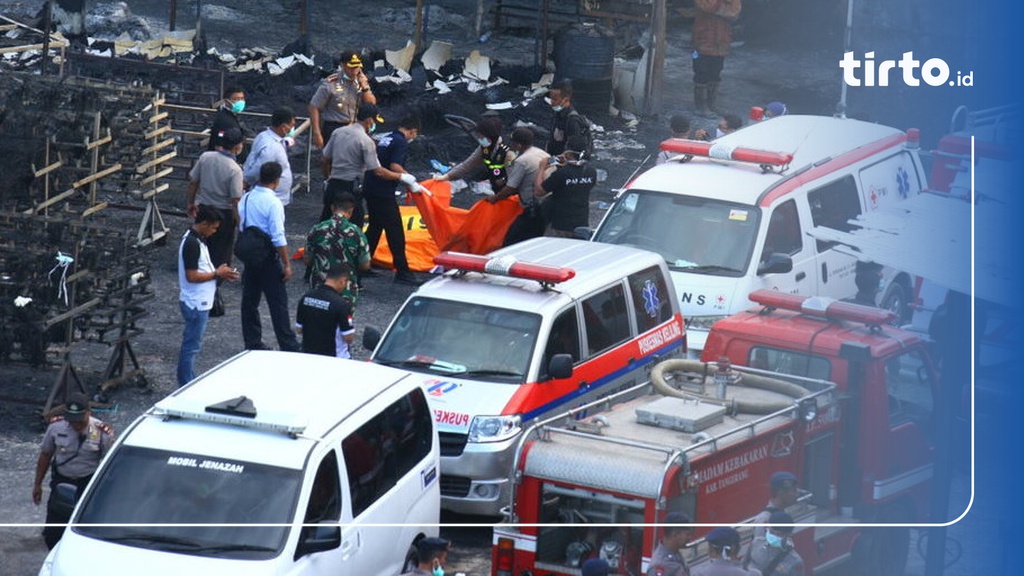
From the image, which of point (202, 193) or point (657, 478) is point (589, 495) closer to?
point (657, 478)

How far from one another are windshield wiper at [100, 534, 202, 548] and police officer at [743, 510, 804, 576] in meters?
2.90

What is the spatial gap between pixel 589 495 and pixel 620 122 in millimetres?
13811

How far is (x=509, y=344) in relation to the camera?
11.6 metres

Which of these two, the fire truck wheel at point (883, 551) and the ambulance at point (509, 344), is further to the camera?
the ambulance at point (509, 344)

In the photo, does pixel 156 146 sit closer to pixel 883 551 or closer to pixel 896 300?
pixel 896 300

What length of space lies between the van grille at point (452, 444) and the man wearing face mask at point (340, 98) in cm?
681

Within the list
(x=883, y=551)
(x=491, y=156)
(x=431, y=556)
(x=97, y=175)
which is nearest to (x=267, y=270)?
(x=97, y=175)

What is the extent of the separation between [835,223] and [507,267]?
4.22m

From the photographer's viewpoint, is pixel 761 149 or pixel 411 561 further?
pixel 761 149

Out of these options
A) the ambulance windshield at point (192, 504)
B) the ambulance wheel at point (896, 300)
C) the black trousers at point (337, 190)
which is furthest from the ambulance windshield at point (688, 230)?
the ambulance windshield at point (192, 504)

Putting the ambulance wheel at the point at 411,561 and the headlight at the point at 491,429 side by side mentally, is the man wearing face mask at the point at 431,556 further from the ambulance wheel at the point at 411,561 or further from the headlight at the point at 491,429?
the headlight at the point at 491,429

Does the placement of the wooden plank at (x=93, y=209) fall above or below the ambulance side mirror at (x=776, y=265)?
below

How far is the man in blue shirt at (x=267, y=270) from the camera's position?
13219 mm

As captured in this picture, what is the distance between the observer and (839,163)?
600 inches
